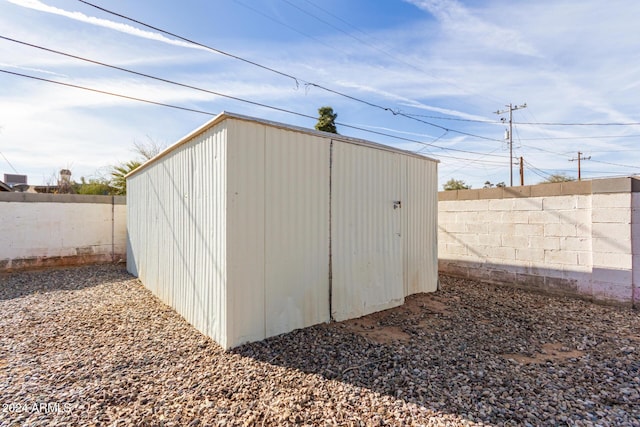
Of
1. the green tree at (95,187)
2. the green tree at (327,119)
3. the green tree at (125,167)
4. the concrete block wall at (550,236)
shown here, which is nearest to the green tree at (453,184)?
the green tree at (327,119)

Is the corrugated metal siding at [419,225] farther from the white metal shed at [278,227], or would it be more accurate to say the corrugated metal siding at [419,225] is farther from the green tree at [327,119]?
the green tree at [327,119]

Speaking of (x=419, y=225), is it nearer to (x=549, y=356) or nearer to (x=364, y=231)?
(x=364, y=231)

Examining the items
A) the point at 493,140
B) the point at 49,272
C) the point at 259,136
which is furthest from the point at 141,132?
the point at 493,140

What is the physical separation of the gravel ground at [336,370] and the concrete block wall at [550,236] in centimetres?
60

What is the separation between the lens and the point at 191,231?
377 centimetres

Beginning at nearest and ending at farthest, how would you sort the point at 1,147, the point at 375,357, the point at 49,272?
the point at 375,357
the point at 49,272
the point at 1,147

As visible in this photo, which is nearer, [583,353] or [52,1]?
[583,353]

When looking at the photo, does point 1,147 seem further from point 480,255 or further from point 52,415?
point 480,255

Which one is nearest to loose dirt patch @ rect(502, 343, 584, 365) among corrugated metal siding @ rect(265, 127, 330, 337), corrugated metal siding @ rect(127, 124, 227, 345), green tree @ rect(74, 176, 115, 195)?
corrugated metal siding @ rect(265, 127, 330, 337)

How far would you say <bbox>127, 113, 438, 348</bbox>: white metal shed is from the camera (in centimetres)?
304

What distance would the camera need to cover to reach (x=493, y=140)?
16.2 m

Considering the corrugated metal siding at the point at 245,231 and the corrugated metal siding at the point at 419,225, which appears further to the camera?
the corrugated metal siding at the point at 419,225

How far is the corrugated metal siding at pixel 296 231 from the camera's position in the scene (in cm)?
327

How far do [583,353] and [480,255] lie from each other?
3.18m
